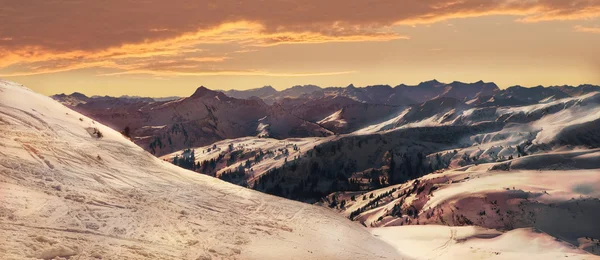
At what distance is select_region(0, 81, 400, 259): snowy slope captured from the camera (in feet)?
64.3

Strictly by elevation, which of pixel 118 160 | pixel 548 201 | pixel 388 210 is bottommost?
pixel 388 210

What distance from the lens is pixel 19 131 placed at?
27531 millimetres

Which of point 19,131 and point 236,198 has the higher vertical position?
point 19,131

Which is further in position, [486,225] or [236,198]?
[486,225]

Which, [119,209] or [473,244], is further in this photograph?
[473,244]

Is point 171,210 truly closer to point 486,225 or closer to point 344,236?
point 344,236

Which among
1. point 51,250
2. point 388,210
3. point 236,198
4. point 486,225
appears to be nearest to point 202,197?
point 236,198

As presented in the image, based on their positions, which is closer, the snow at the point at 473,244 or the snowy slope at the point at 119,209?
the snowy slope at the point at 119,209

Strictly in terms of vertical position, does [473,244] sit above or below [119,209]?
below

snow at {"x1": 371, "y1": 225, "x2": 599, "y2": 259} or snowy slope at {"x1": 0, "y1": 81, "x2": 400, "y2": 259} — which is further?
snow at {"x1": 371, "y1": 225, "x2": 599, "y2": 259}

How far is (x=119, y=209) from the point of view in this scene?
943 inches

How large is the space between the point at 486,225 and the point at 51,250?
86116mm

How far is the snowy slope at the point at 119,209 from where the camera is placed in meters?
19.6

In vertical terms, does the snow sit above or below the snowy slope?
below
